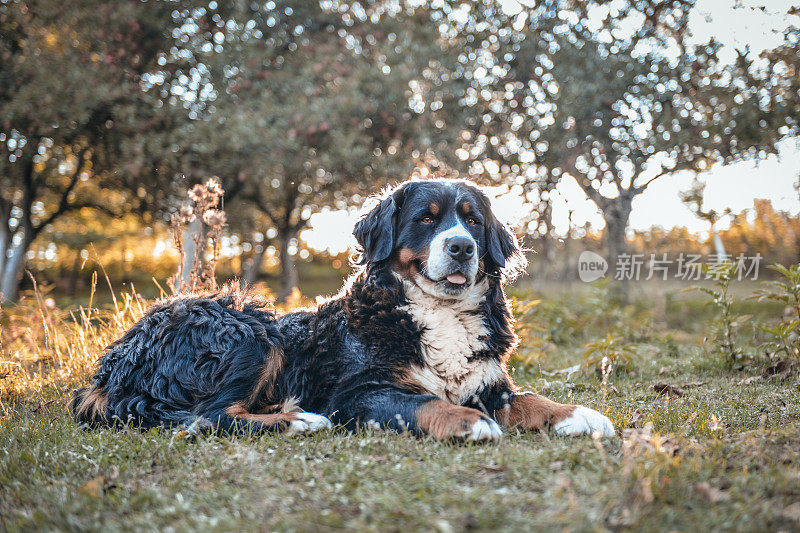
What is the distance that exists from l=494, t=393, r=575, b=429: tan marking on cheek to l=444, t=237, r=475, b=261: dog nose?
0.93 m

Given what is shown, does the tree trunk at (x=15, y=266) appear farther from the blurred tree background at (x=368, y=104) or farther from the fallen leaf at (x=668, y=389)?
the fallen leaf at (x=668, y=389)

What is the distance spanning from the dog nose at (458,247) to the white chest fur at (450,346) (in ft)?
1.16

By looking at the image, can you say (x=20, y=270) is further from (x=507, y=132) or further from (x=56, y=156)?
(x=507, y=132)

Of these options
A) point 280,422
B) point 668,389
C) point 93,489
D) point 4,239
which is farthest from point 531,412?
point 4,239

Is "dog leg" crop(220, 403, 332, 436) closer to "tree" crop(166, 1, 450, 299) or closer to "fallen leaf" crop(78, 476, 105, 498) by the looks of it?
"fallen leaf" crop(78, 476, 105, 498)

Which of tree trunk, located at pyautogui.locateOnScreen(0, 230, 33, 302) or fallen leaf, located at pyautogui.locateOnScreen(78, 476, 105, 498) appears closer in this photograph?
fallen leaf, located at pyautogui.locateOnScreen(78, 476, 105, 498)

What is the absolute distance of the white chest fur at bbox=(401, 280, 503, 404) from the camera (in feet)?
11.6

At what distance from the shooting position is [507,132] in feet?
37.4

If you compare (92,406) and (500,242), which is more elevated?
(500,242)

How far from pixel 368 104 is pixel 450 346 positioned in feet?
29.5

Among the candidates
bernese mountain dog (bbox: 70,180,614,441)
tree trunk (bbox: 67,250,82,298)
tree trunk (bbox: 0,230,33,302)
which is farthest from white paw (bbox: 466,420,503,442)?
tree trunk (bbox: 67,250,82,298)

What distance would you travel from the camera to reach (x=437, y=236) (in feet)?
11.6

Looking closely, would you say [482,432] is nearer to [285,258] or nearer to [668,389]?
[668,389]

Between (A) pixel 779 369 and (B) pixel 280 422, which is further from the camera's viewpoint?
(A) pixel 779 369
